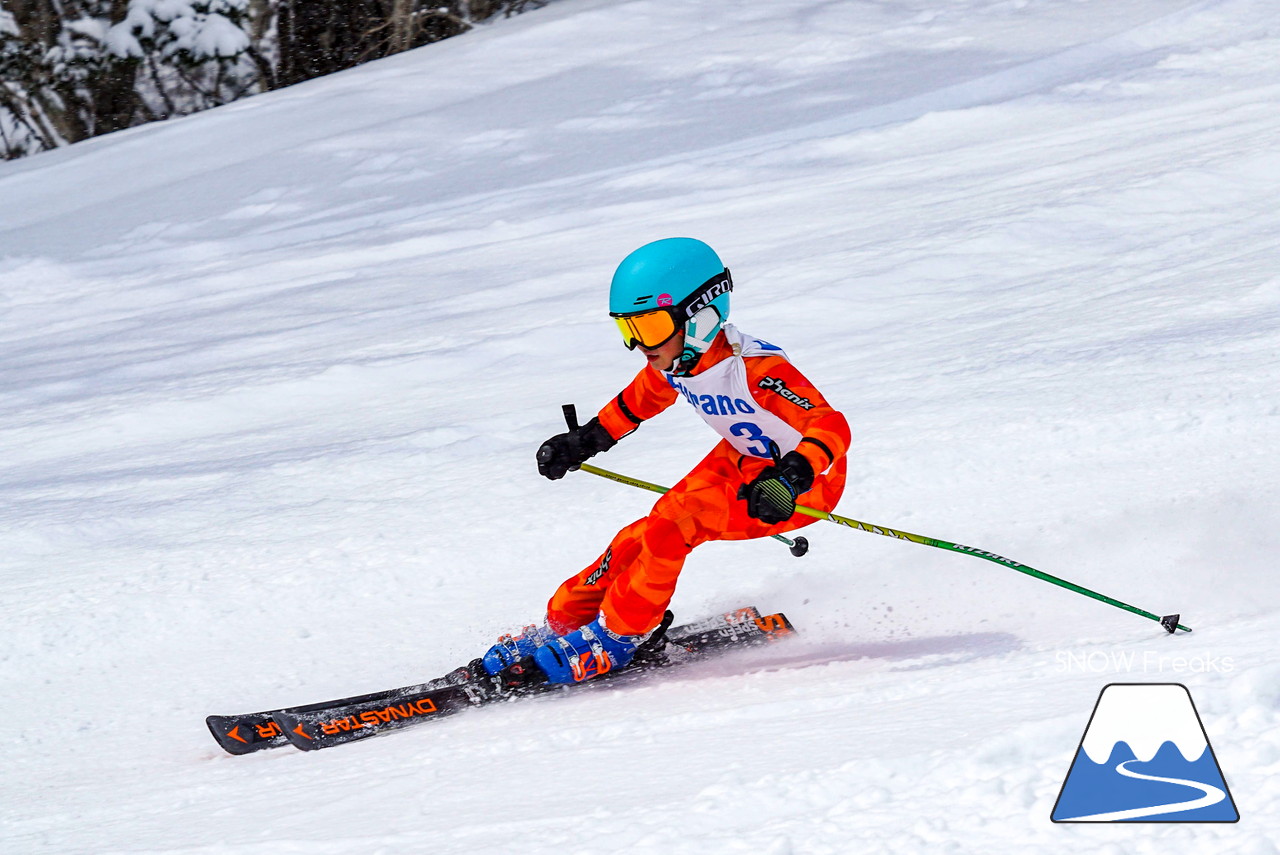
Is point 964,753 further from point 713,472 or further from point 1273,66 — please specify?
point 1273,66

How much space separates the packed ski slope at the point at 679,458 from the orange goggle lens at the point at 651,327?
3.54ft

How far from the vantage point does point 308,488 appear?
5914mm

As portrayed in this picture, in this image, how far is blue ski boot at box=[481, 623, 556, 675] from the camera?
3.93 m

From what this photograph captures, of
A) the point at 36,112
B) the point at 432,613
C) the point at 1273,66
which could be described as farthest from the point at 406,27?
the point at 432,613

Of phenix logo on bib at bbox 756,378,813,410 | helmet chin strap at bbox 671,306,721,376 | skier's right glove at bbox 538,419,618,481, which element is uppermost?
helmet chin strap at bbox 671,306,721,376

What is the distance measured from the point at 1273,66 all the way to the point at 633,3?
341 inches

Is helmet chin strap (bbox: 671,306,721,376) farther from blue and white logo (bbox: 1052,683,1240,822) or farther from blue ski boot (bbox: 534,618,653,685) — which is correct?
blue and white logo (bbox: 1052,683,1240,822)

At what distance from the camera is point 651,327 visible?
361 centimetres

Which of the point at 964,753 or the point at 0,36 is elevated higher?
the point at 0,36

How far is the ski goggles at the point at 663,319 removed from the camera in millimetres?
3594
